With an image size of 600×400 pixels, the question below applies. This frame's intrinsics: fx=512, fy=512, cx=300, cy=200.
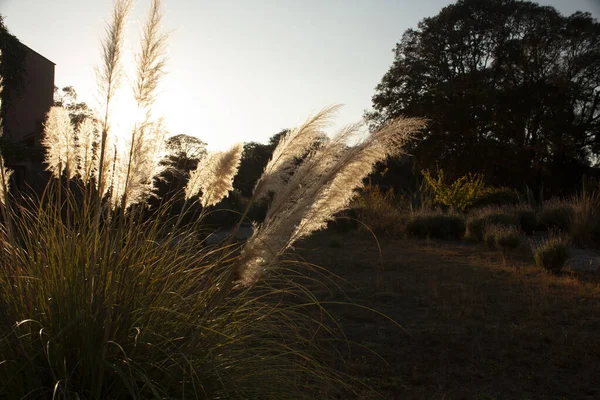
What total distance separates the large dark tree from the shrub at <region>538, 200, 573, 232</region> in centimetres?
1264

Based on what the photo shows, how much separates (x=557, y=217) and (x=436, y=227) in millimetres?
3247

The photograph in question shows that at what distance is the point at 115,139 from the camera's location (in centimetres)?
246

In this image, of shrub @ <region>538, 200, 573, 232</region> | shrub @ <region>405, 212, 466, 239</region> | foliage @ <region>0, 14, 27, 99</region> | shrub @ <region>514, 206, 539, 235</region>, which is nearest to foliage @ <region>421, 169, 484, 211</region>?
shrub @ <region>538, 200, 573, 232</region>

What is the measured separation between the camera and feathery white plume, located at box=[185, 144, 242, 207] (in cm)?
248

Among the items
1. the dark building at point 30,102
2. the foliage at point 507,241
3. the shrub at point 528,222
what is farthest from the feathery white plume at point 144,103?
the dark building at point 30,102

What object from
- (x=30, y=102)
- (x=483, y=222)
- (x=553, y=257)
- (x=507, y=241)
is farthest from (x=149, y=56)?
(x=30, y=102)

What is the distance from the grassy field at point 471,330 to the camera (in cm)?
342

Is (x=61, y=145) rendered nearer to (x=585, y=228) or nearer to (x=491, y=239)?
(x=491, y=239)

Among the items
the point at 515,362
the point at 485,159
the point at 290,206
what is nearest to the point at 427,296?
the point at 515,362

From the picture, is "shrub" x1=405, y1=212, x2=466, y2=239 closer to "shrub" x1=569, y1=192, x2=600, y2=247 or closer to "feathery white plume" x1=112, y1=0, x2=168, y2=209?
"shrub" x1=569, y1=192, x2=600, y2=247

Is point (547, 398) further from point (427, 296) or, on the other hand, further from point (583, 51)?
point (583, 51)

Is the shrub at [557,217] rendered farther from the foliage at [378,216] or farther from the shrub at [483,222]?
the foliage at [378,216]

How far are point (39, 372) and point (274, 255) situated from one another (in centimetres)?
104

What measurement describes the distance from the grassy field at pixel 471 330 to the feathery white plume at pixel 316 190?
1.05 metres
